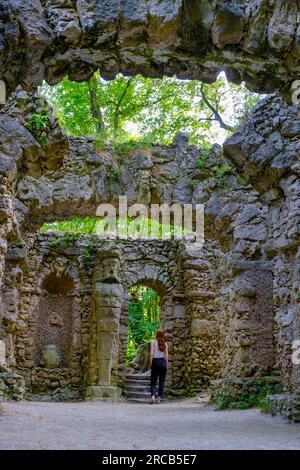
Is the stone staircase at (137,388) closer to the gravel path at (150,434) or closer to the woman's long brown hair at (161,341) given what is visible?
the woman's long brown hair at (161,341)

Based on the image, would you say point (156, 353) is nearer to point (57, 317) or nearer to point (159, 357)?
point (159, 357)

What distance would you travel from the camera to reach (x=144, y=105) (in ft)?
54.2

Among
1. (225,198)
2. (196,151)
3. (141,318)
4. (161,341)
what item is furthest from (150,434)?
(141,318)

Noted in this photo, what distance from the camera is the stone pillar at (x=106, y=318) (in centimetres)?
1125

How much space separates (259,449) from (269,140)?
417cm

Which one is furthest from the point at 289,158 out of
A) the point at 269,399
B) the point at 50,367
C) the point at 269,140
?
the point at 50,367

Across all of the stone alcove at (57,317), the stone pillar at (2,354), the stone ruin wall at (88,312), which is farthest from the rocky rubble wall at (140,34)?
the stone alcove at (57,317)

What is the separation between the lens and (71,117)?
1598cm

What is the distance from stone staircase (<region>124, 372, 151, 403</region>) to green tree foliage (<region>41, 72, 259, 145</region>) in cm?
702

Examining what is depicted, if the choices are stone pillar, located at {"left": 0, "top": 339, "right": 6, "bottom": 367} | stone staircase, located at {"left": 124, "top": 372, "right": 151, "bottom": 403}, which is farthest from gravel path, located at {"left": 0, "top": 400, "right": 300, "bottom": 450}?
stone staircase, located at {"left": 124, "top": 372, "right": 151, "bottom": 403}

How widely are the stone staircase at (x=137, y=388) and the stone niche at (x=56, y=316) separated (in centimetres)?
167

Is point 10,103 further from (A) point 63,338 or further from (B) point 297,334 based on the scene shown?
(A) point 63,338

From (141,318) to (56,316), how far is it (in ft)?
18.6

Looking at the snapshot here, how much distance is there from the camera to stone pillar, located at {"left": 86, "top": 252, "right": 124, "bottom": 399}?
11.2 metres
